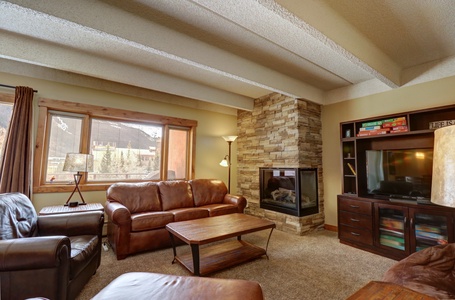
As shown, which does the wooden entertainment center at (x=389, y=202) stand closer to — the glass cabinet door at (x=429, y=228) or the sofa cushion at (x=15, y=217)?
the glass cabinet door at (x=429, y=228)

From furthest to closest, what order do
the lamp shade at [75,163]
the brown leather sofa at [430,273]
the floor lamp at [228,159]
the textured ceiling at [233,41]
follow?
the floor lamp at [228,159] < the lamp shade at [75,163] < the textured ceiling at [233,41] < the brown leather sofa at [430,273]

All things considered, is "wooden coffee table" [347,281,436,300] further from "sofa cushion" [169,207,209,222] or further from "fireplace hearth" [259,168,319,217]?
"fireplace hearth" [259,168,319,217]

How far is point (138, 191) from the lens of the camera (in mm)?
3242

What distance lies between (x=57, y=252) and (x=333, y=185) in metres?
3.98

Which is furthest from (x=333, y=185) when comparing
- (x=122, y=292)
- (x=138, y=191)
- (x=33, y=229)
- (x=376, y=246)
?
(x=33, y=229)

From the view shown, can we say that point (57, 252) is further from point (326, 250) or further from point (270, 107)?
point (270, 107)

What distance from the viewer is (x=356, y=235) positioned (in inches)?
117

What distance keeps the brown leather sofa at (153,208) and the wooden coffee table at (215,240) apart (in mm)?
478

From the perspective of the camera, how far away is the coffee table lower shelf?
2258 mm

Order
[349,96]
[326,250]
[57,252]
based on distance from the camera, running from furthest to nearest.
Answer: [349,96], [326,250], [57,252]

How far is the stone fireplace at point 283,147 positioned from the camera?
3742 mm

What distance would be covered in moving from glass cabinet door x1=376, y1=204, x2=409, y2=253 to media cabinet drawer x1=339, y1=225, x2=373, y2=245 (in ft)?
0.37

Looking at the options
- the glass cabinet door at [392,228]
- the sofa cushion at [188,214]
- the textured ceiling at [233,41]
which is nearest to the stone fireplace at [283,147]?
the textured ceiling at [233,41]

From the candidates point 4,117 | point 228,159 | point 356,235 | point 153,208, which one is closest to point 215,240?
point 153,208
